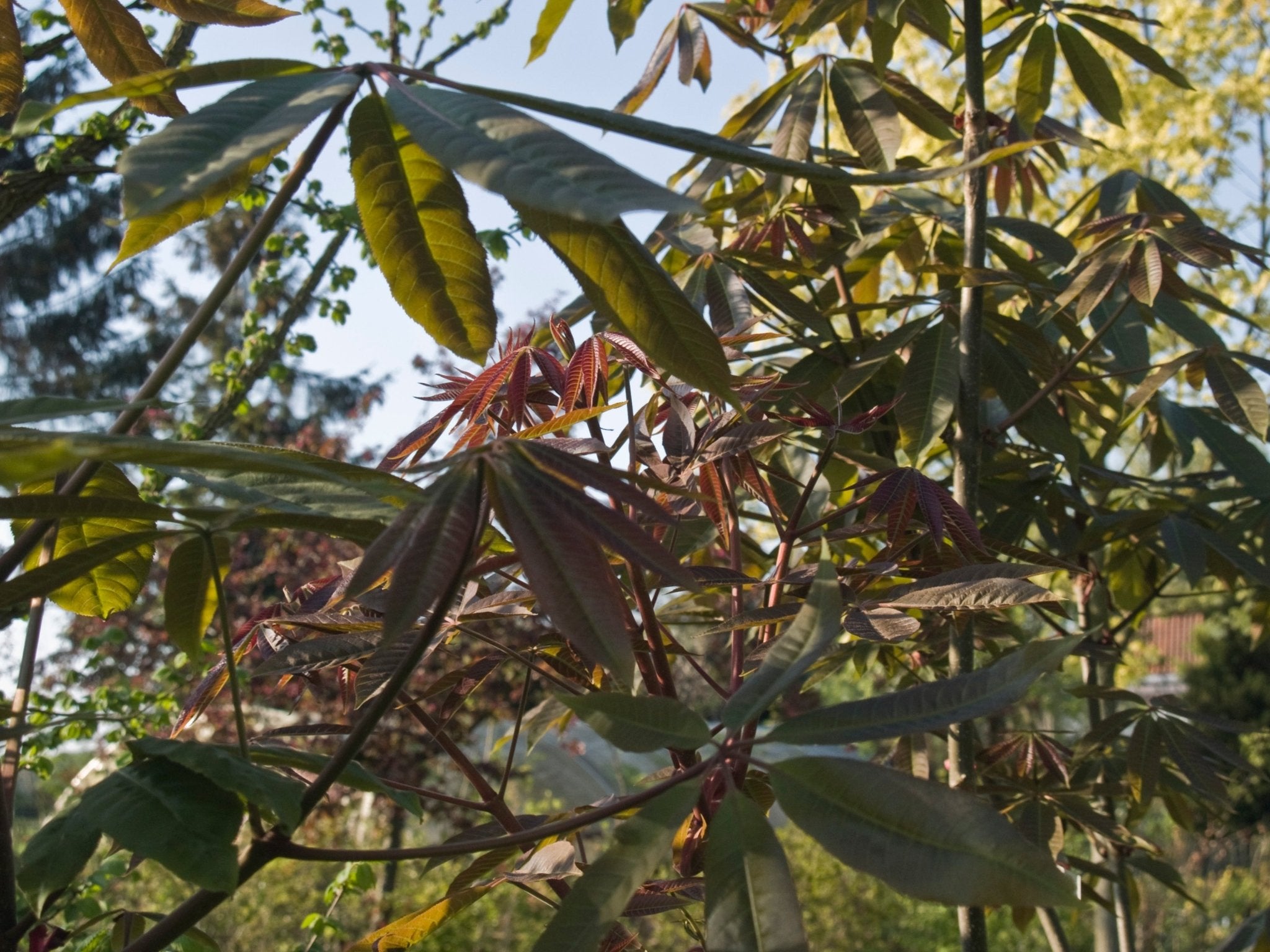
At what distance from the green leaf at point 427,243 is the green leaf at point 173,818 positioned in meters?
0.32

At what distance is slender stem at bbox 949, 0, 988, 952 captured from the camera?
4.08 ft

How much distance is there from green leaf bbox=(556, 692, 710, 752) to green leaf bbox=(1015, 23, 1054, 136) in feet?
4.31

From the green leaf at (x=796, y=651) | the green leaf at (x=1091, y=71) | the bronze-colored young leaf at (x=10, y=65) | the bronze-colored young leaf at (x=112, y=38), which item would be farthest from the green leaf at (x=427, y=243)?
the green leaf at (x=1091, y=71)

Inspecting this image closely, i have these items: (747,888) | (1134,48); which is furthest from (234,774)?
(1134,48)

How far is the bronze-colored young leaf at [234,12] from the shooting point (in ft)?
3.08

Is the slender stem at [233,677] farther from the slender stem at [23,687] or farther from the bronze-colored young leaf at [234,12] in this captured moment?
the bronze-colored young leaf at [234,12]

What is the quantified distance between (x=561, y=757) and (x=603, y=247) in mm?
9166

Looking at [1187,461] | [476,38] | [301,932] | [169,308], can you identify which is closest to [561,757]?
[301,932]

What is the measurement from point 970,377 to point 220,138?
1.04 m

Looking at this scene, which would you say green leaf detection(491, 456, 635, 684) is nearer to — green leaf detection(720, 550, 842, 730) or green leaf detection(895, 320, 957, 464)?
green leaf detection(720, 550, 842, 730)

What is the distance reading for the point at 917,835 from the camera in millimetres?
533

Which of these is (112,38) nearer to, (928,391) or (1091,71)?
(928,391)

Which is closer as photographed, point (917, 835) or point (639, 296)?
point (917, 835)

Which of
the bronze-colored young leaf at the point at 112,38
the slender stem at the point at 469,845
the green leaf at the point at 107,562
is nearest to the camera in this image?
the slender stem at the point at 469,845
